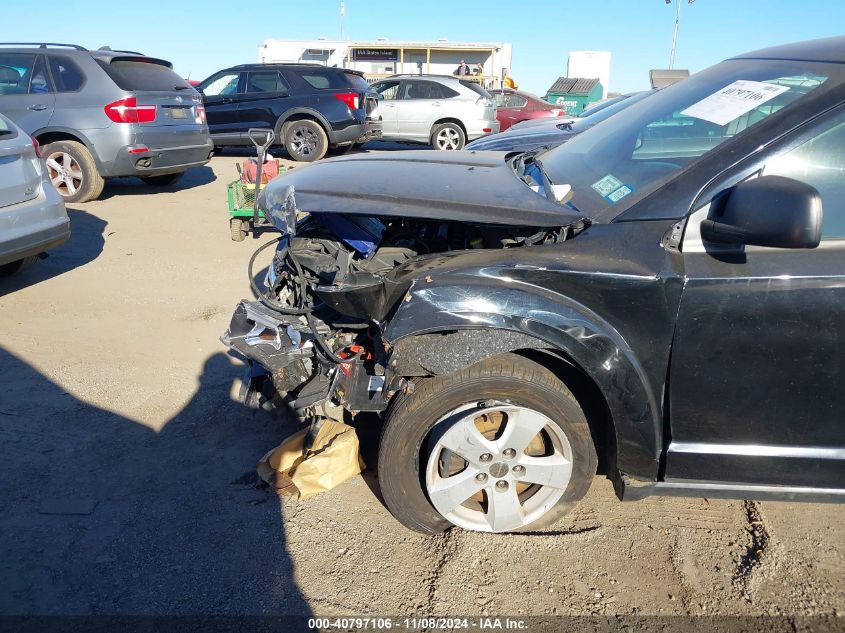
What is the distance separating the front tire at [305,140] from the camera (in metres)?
12.2

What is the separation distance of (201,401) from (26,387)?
108 centimetres

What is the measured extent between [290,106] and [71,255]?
22.8ft

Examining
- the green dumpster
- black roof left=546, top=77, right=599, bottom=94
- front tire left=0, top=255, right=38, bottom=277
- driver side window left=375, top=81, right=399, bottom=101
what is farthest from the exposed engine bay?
black roof left=546, top=77, right=599, bottom=94

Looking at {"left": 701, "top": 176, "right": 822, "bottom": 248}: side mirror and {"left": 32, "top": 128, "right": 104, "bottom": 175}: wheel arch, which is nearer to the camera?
{"left": 701, "top": 176, "right": 822, "bottom": 248}: side mirror

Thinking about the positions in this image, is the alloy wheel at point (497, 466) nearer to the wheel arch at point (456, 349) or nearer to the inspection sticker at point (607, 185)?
the wheel arch at point (456, 349)

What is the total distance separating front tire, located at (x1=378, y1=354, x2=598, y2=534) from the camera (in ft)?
7.72

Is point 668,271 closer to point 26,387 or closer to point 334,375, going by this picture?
point 334,375

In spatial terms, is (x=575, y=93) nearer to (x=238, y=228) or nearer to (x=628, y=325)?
(x=238, y=228)

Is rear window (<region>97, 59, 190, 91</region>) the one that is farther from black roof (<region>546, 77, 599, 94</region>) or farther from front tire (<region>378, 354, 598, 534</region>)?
black roof (<region>546, 77, 599, 94</region>)

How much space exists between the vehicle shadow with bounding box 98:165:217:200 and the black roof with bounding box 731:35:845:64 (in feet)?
27.2

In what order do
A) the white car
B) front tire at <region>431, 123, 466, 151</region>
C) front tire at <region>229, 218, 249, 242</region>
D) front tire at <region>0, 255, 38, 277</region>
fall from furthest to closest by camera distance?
front tire at <region>431, 123, 466, 151</region>
front tire at <region>229, 218, 249, 242</region>
front tire at <region>0, 255, 38, 277</region>
the white car

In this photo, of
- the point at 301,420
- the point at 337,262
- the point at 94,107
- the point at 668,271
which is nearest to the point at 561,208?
the point at 668,271

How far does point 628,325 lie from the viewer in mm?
2213

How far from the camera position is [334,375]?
273cm
